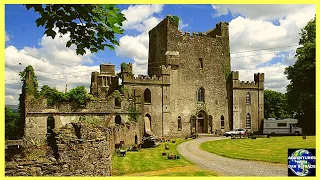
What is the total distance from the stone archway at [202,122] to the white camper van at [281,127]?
360 inches

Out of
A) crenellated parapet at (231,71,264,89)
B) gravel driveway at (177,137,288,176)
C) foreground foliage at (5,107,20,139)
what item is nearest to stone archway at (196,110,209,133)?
crenellated parapet at (231,71,264,89)

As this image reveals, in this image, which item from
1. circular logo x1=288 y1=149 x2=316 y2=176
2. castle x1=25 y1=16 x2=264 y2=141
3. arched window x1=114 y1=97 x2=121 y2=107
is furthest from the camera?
castle x1=25 y1=16 x2=264 y2=141

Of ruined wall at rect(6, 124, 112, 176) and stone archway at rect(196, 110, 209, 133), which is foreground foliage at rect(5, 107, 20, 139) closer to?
stone archway at rect(196, 110, 209, 133)

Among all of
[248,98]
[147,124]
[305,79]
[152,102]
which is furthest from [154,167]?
[248,98]

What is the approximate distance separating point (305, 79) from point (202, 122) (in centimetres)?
1595

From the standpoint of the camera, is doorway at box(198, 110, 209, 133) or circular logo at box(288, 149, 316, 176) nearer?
circular logo at box(288, 149, 316, 176)

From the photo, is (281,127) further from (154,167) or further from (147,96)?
(154,167)

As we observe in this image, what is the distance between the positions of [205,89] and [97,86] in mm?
16433

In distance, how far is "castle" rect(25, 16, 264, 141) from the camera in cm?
4359

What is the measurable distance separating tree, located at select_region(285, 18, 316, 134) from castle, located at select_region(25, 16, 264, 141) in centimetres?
799

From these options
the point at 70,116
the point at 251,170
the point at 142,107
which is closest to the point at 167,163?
the point at 251,170

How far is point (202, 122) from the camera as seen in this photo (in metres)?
50.2

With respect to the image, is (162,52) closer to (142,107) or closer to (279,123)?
(142,107)

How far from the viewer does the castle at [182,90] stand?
143 feet
